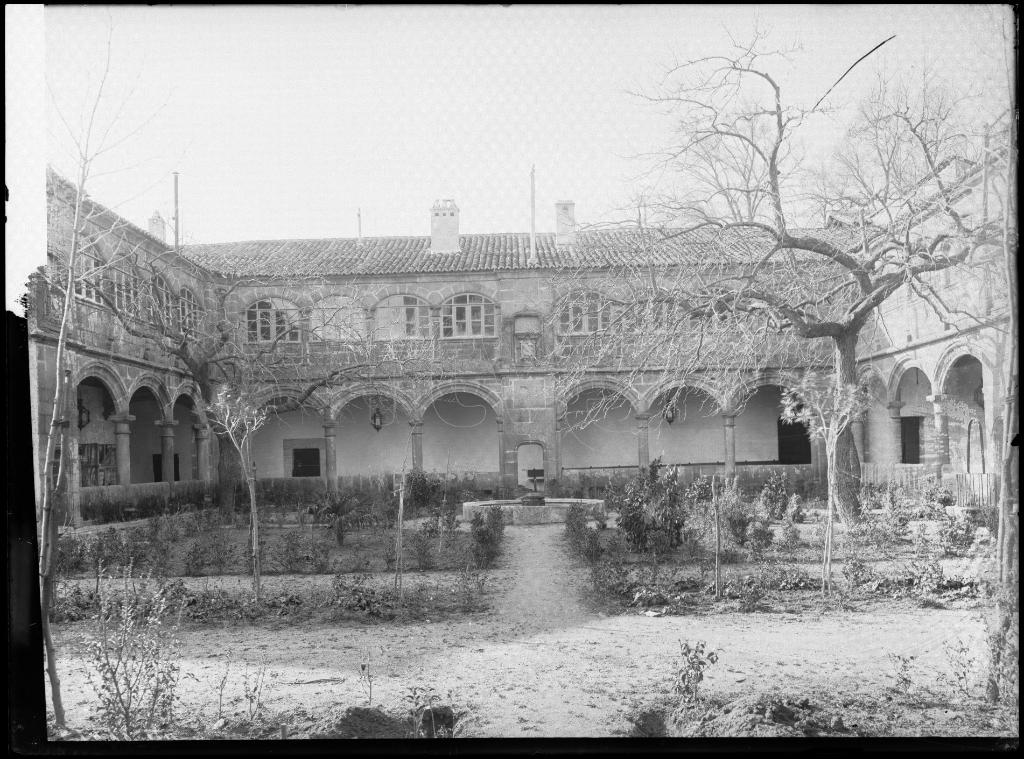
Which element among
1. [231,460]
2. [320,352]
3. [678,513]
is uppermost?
[320,352]

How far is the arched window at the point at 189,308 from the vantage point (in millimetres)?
10703

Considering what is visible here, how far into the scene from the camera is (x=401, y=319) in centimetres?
1068

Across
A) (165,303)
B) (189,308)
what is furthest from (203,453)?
(165,303)

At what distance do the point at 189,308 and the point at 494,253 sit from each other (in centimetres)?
488

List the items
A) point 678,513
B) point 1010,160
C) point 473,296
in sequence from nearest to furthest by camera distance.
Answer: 1. point 1010,160
2. point 678,513
3. point 473,296

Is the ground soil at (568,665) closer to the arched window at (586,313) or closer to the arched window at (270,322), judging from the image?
the arched window at (586,313)

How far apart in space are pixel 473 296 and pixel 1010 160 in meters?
6.82

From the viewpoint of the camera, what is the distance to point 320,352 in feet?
35.7

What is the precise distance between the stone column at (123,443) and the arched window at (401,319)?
482cm

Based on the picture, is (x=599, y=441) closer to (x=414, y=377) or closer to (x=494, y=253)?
(x=414, y=377)

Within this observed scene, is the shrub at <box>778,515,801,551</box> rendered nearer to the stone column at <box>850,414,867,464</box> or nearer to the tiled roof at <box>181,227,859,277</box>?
the tiled roof at <box>181,227,859,277</box>

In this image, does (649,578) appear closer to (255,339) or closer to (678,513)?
(678,513)

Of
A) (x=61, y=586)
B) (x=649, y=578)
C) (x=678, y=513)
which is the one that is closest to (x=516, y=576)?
(x=649, y=578)

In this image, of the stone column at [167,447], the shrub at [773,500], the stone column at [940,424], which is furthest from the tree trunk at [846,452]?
the stone column at [167,447]
